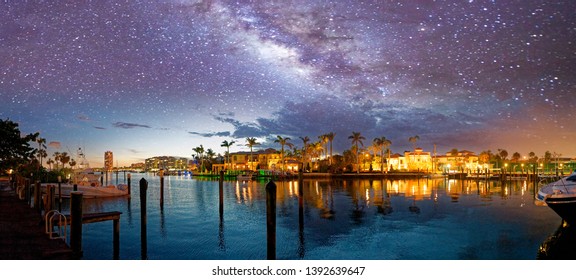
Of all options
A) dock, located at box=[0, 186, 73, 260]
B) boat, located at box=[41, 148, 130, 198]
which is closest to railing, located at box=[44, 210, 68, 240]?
dock, located at box=[0, 186, 73, 260]

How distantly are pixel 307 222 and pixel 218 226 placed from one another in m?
5.35

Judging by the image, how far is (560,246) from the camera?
16469 mm

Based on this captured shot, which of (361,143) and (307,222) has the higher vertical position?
(361,143)

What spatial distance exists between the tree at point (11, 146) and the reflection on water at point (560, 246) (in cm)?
3401

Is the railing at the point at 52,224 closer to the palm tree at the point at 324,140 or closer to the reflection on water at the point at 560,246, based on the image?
the reflection on water at the point at 560,246

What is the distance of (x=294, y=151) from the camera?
13575 cm

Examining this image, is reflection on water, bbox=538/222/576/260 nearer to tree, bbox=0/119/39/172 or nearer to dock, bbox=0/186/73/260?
dock, bbox=0/186/73/260

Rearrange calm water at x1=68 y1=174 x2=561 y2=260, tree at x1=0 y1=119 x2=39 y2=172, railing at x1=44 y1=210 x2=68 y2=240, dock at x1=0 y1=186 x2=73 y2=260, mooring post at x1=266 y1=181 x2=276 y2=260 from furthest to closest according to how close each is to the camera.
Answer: tree at x1=0 y1=119 x2=39 y2=172 < calm water at x1=68 y1=174 x2=561 y2=260 < railing at x1=44 y1=210 x2=68 y2=240 < mooring post at x1=266 y1=181 x2=276 y2=260 < dock at x1=0 y1=186 x2=73 y2=260

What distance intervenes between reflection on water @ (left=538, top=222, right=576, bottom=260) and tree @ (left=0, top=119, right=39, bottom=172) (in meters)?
34.0

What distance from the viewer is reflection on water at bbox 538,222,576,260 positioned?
49.0 ft

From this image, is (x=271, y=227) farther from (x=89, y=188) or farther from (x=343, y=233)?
(x=89, y=188)

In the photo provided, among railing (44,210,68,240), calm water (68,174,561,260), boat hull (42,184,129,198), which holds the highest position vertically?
railing (44,210,68,240)
